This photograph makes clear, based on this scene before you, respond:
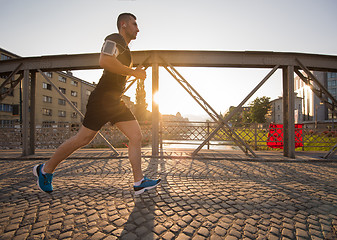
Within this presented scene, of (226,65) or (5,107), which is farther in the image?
(5,107)

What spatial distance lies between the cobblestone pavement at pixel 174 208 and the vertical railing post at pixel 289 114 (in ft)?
7.88

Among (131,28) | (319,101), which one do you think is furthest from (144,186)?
Result: (319,101)

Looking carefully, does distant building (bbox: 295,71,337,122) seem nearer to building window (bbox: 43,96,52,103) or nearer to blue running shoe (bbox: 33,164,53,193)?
blue running shoe (bbox: 33,164,53,193)

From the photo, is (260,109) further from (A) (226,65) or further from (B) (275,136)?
(A) (226,65)

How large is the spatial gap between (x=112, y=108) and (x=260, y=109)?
183 feet

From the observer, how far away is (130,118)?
2420 millimetres

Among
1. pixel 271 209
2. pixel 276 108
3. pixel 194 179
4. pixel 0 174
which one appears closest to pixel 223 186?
pixel 194 179

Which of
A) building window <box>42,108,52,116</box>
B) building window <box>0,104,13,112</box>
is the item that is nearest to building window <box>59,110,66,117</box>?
building window <box>42,108,52,116</box>

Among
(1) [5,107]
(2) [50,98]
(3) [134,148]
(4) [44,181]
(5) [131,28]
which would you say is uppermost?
(2) [50,98]

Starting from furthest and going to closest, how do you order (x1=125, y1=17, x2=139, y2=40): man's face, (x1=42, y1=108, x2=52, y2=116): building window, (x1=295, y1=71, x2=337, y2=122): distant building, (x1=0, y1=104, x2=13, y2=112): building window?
1. (x1=295, y1=71, x2=337, y2=122): distant building
2. (x1=42, y1=108, x2=52, y2=116): building window
3. (x1=0, y1=104, x2=13, y2=112): building window
4. (x1=125, y1=17, x2=139, y2=40): man's face

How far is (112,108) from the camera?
7.45 ft

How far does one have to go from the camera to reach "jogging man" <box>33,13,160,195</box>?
2.10m

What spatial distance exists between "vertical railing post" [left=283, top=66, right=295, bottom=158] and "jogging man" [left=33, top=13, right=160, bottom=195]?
5199 millimetres

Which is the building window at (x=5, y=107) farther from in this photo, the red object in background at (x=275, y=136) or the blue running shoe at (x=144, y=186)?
the red object in background at (x=275, y=136)
